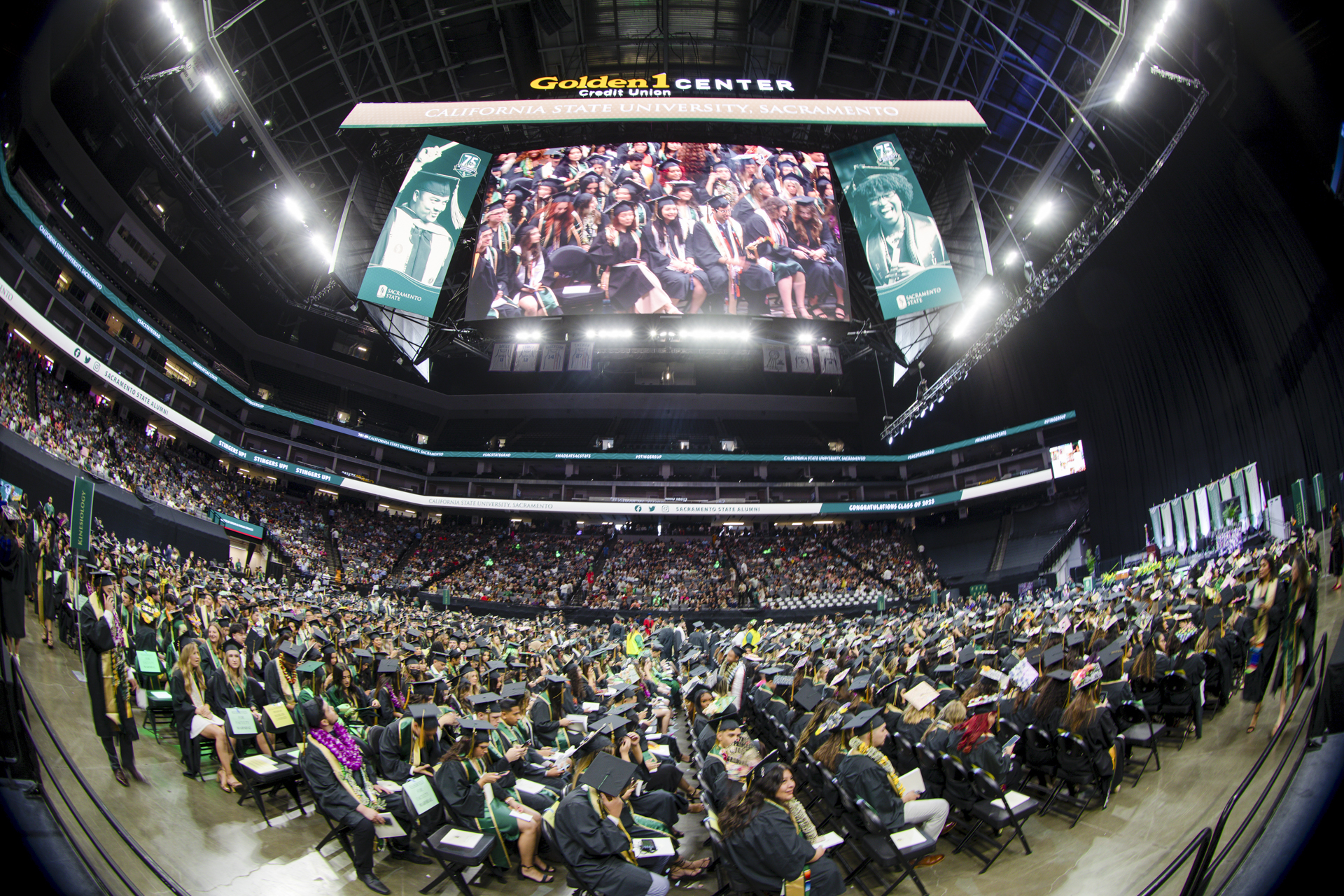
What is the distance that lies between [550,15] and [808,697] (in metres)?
20.6

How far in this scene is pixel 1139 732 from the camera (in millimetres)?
4594

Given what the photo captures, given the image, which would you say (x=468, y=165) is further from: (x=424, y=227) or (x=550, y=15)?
(x=550, y=15)

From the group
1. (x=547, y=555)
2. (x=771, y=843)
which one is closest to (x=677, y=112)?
(x=771, y=843)

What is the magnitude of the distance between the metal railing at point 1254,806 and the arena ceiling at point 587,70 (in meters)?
17.3

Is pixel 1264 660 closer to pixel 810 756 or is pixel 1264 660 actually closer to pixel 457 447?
pixel 810 756

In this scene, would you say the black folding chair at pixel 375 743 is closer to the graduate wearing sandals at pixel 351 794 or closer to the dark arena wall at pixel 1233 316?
the graduate wearing sandals at pixel 351 794

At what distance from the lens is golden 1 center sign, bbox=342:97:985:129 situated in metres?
18.0

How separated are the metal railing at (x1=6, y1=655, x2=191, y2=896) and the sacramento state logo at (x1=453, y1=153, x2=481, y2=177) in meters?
21.0

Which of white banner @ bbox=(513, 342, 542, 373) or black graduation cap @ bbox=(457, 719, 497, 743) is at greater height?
white banner @ bbox=(513, 342, 542, 373)

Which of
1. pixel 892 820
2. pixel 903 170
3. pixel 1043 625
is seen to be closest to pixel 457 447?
pixel 903 170

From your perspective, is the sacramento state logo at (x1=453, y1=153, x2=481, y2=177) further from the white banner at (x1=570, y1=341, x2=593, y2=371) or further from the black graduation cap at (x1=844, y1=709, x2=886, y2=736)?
the black graduation cap at (x1=844, y1=709, x2=886, y2=736)

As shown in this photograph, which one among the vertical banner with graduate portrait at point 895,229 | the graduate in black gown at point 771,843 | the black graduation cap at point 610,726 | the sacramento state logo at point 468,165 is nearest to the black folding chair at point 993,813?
the graduate in black gown at point 771,843

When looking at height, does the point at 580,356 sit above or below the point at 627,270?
above

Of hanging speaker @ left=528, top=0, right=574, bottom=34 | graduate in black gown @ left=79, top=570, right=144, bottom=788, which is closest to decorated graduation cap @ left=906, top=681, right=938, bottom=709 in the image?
graduate in black gown @ left=79, top=570, right=144, bottom=788
